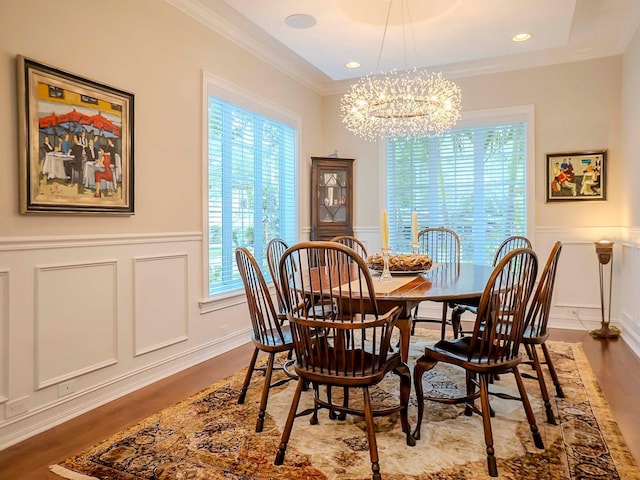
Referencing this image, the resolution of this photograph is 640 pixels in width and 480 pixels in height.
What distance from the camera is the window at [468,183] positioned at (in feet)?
16.4

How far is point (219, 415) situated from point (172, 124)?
2130 mm

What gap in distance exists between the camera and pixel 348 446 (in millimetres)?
2225

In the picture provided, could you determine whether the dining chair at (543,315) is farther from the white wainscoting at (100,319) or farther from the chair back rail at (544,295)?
the white wainscoting at (100,319)

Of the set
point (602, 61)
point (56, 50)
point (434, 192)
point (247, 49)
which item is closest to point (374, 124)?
point (247, 49)

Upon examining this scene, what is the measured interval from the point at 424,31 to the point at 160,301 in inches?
123

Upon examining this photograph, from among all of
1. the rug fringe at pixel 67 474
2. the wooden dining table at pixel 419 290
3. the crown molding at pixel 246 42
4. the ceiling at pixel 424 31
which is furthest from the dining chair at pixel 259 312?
the crown molding at pixel 246 42

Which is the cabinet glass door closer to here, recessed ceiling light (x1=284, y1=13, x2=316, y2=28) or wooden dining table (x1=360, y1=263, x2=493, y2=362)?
recessed ceiling light (x1=284, y1=13, x2=316, y2=28)

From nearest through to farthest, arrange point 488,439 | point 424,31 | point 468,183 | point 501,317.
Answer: point 488,439, point 501,317, point 424,31, point 468,183

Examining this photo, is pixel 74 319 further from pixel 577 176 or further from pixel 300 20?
pixel 577 176

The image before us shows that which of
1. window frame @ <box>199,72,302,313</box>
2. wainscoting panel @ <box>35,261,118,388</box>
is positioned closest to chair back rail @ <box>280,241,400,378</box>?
wainscoting panel @ <box>35,261,118,388</box>

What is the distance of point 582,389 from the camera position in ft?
9.65

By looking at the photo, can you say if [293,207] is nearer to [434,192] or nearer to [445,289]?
[434,192]

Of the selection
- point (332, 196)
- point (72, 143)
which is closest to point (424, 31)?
point (332, 196)

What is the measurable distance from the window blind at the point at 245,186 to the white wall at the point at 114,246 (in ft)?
0.75
